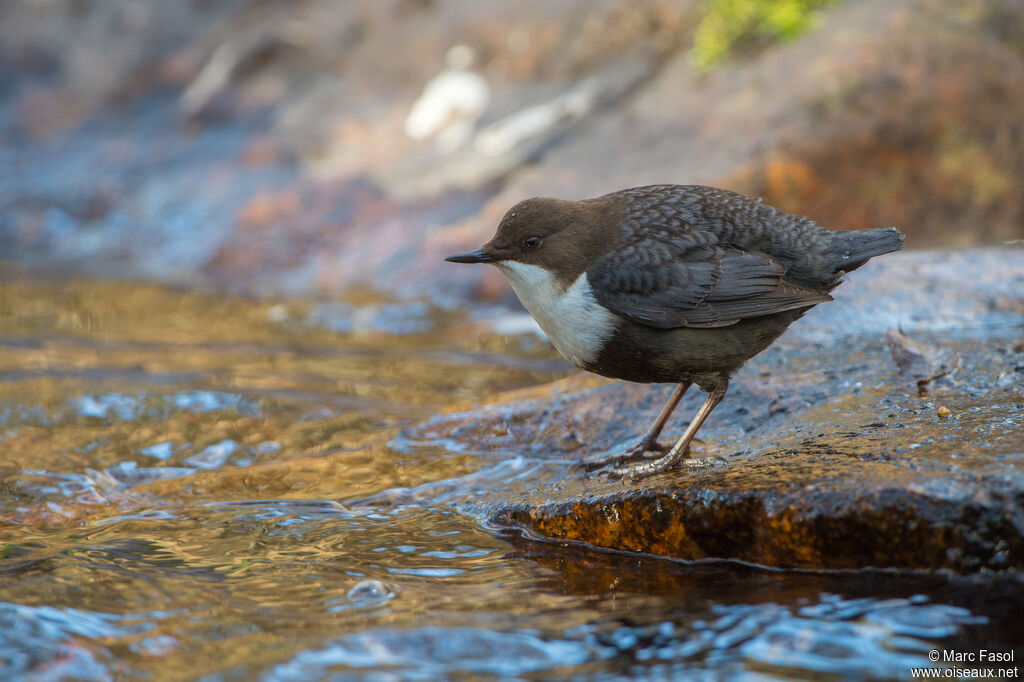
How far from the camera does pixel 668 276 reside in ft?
12.7

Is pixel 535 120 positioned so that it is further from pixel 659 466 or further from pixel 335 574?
pixel 335 574

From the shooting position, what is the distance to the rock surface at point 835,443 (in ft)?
8.99

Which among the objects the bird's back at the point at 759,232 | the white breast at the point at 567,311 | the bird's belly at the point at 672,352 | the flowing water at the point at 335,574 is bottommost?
the flowing water at the point at 335,574

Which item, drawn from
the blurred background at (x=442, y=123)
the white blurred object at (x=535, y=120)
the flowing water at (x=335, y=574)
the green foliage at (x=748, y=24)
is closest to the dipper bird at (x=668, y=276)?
the flowing water at (x=335, y=574)

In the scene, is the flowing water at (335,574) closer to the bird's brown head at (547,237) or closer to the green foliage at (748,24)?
the bird's brown head at (547,237)

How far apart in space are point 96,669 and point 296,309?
5.51 meters

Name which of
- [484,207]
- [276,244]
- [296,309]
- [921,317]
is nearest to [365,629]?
[921,317]

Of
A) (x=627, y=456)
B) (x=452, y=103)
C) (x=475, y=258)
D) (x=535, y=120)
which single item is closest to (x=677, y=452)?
(x=627, y=456)

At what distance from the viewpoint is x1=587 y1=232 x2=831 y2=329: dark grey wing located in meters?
3.80

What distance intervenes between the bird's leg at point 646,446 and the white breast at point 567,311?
1.39 feet

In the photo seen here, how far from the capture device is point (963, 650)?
7.83 feet

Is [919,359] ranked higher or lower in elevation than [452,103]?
lower

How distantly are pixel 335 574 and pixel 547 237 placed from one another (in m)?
1.64

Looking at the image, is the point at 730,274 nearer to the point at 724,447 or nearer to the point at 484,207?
the point at 724,447
